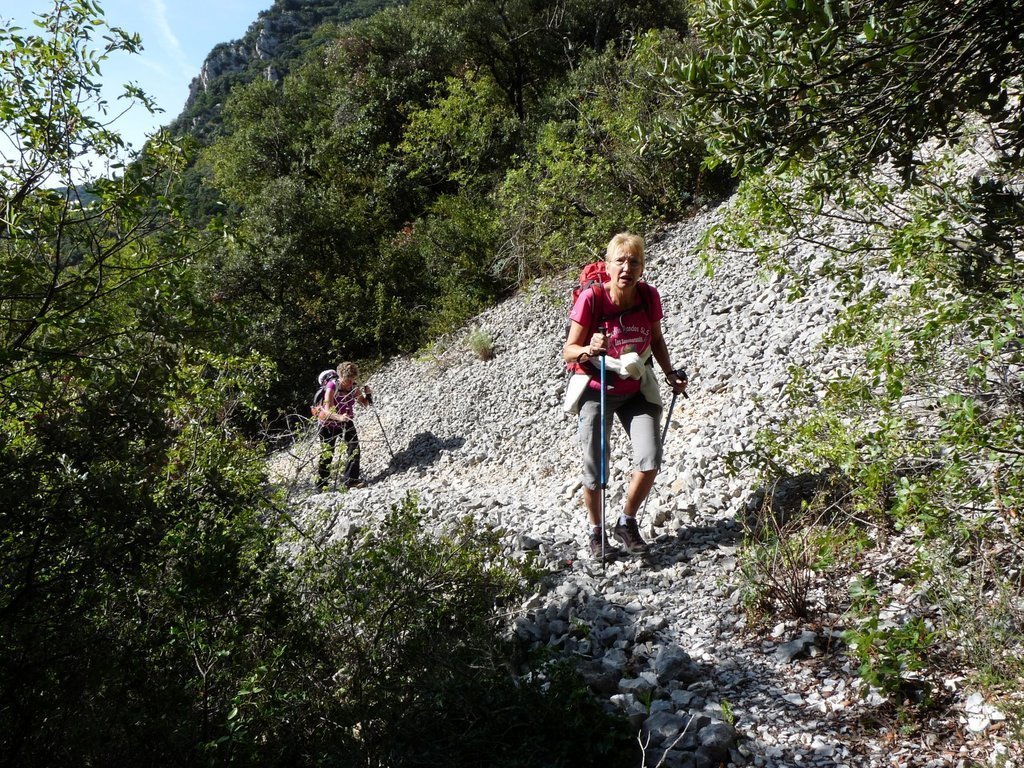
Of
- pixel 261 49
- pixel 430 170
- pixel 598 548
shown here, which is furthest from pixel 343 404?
pixel 261 49

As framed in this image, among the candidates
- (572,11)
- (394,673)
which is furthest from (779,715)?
(572,11)

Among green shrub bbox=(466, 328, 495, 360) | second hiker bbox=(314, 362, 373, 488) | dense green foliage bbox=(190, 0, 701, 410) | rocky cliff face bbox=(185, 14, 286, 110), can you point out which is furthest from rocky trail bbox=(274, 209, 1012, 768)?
rocky cliff face bbox=(185, 14, 286, 110)

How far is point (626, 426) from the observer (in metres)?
4.63

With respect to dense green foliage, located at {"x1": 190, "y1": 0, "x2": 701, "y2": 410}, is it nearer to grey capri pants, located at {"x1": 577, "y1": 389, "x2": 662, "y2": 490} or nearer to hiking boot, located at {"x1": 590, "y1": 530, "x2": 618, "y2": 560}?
grey capri pants, located at {"x1": 577, "y1": 389, "x2": 662, "y2": 490}

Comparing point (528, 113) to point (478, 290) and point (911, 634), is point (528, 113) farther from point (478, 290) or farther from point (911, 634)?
point (911, 634)

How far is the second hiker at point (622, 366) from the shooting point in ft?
14.3

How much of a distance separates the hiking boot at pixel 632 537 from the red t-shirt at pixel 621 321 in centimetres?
96

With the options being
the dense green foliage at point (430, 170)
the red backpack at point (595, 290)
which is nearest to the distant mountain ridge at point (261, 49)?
the dense green foliage at point (430, 170)

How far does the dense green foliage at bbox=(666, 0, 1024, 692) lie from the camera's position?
250 centimetres

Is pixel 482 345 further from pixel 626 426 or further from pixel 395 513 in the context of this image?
pixel 395 513

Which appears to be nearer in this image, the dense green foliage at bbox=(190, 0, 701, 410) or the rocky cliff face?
the dense green foliage at bbox=(190, 0, 701, 410)

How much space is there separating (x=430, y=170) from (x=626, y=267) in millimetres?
14361

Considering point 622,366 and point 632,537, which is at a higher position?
point 622,366

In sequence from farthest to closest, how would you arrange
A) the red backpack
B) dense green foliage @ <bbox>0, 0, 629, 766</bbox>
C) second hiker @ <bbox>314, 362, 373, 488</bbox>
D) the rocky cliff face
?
the rocky cliff face
second hiker @ <bbox>314, 362, 373, 488</bbox>
the red backpack
dense green foliage @ <bbox>0, 0, 629, 766</bbox>
